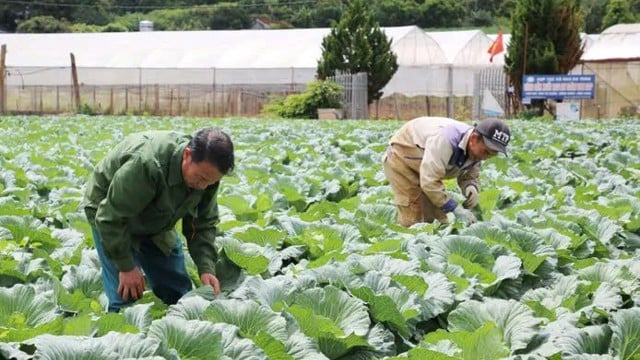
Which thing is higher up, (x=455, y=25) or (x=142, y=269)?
(x=455, y=25)

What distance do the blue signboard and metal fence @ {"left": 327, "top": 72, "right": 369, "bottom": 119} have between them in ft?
20.5

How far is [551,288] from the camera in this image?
4438mm

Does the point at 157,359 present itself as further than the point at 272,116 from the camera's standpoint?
No

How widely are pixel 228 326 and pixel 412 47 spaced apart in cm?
3600

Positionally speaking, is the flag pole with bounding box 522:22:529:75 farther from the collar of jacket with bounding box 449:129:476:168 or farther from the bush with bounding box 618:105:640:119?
the collar of jacket with bounding box 449:129:476:168

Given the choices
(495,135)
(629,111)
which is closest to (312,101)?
(629,111)

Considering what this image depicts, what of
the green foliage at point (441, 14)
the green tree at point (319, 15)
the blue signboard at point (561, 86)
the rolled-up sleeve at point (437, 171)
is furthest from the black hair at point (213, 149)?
the green tree at point (319, 15)

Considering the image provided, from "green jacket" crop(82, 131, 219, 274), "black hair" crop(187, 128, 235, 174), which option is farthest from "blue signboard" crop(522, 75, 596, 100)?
"black hair" crop(187, 128, 235, 174)

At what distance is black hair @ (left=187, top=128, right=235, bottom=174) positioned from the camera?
3.41 m

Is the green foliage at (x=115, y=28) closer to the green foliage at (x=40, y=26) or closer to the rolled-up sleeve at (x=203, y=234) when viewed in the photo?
the green foliage at (x=40, y=26)

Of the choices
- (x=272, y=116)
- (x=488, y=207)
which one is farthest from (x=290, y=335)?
(x=272, y=116)

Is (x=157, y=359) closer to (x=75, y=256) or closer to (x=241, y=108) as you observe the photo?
(x=75, y=256)

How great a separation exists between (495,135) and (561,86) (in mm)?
23148

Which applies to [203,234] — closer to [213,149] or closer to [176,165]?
[176,165]
